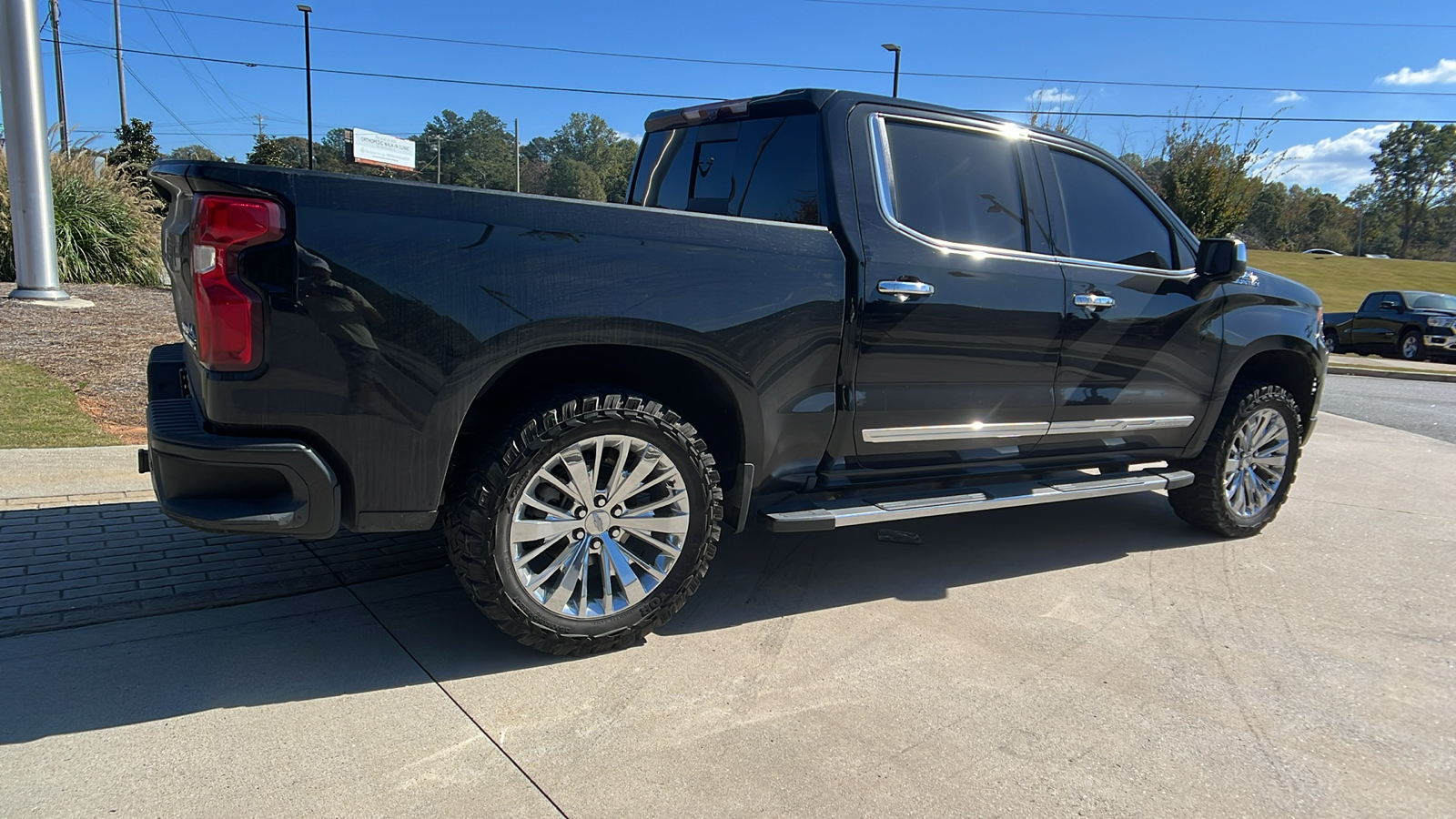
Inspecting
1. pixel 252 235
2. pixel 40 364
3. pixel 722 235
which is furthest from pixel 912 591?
pixel 40 364

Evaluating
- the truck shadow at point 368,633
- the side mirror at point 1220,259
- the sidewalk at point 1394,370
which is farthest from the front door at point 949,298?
the sidewalk at point 1394,370

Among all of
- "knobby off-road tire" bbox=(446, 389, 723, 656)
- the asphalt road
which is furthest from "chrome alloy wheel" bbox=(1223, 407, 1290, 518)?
the asphalt road

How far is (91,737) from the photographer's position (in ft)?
8.79

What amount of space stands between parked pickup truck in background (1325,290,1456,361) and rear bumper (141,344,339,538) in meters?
23.2

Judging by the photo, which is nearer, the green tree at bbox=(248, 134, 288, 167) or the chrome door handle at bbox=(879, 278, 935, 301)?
the chrome door handle at bbox=(879, 278, 935, 301)

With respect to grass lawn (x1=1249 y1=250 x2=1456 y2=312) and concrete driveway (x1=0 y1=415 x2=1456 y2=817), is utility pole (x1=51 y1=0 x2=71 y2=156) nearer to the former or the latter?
concrete driveway (x1=0 y1=415 x2=1456 y2=817)

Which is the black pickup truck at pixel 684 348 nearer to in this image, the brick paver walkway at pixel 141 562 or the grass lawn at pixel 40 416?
the brick paver walkway at pixel 141 562

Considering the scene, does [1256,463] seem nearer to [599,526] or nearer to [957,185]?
[957,185]

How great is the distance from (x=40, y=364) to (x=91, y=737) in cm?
649

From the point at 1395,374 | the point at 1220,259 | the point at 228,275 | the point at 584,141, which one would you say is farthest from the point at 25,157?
the point at 584,141

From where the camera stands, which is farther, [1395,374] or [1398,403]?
[1395,374]

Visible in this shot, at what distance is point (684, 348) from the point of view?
3.31 metres

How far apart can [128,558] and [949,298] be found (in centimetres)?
375

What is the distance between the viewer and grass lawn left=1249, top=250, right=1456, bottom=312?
152 feet
